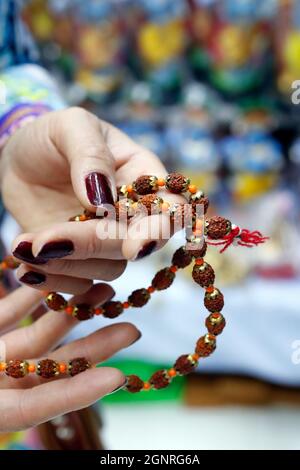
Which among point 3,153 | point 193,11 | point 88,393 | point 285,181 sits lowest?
point 88,393

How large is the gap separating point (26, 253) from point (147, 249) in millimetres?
94

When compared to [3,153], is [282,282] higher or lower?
higher

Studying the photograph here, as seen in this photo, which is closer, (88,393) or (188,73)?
(88,393)

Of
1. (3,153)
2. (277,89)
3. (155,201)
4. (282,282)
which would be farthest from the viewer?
(277,89)

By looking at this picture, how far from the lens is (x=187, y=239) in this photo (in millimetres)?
517

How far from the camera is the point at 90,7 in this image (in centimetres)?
146

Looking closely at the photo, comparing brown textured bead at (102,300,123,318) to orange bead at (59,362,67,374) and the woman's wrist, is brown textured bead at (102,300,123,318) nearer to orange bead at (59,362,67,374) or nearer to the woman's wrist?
orange bead at (59,362,67,374)

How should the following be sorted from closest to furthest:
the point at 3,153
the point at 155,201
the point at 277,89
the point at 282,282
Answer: the point at 155,201, the point at 3,153, the point at 282,282, the point at 277,89

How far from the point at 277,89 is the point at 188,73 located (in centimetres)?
21

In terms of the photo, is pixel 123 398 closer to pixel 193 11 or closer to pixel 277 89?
pixel 277 89

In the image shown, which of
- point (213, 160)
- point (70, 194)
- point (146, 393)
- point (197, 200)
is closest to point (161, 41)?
point (213, 160)

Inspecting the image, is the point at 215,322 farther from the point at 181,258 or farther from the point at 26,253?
the point at 26,253

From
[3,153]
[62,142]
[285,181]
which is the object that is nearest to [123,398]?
[285,181]

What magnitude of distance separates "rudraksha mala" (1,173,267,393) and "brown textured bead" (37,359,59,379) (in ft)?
0.09
